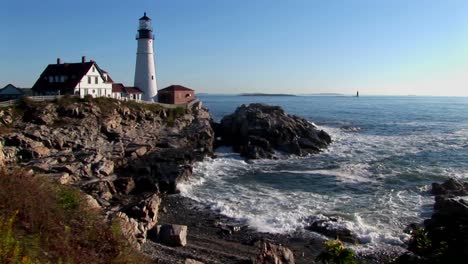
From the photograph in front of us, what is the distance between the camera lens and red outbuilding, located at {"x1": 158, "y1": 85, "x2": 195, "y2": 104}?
59.8 meters

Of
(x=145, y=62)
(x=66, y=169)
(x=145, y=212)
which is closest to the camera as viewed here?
(x=145, y=212)

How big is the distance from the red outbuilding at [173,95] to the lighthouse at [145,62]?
2224 mm

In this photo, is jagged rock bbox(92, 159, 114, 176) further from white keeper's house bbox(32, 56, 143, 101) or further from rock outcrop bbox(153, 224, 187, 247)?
white keeper's house bbox(32, 56, 143, 101)

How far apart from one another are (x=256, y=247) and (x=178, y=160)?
699 inches

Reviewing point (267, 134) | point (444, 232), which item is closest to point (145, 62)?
point (267, 134)

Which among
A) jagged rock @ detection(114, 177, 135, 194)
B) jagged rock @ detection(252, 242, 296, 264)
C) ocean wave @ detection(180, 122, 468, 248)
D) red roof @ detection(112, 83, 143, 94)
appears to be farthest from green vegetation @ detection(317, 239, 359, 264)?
red roof @ detection(112, 83, 143, 94)

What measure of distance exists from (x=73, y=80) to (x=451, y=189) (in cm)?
3876

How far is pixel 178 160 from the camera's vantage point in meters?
35.1

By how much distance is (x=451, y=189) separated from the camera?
1050 inches

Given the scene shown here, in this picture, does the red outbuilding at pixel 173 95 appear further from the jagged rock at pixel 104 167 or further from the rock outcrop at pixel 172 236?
the rock outcrop at pixel 172 236

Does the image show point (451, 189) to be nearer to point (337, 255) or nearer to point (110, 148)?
point (337, 255)

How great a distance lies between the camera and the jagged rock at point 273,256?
14865 mm

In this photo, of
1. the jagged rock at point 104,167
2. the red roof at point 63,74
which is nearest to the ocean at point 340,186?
the jagged rock at point 104,167

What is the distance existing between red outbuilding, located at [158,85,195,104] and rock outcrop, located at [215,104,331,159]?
35.2 ft
